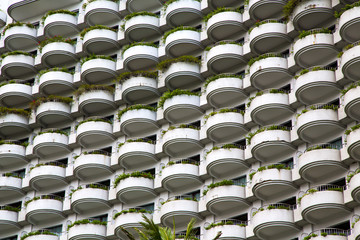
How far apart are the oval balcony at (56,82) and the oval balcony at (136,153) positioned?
902cm

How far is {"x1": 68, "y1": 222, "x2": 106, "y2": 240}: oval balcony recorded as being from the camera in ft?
173

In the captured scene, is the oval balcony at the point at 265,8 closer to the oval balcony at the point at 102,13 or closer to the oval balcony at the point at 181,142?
the oval balcony at the point at 181,142

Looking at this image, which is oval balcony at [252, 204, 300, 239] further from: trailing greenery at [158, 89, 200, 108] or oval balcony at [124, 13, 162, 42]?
oval balcony at [124, 13, 162, 42]

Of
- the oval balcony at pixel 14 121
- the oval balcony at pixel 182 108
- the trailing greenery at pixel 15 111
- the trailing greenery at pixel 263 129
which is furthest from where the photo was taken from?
the trailing greenery at pixel 15 111

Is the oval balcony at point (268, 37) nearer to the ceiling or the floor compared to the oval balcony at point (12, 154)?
nearer to the ceiling

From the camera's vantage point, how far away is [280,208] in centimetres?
4684

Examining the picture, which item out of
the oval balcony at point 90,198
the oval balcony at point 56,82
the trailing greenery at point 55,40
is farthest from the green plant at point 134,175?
the trailing greenery at point 55,40

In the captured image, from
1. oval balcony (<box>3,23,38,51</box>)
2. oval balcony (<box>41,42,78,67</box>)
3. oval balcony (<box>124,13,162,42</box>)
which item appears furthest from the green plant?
oval balcony (<box>3,23,38,51</box>)

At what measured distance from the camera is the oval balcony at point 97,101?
5884 cm

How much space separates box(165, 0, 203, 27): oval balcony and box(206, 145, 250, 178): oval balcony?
12.5 m

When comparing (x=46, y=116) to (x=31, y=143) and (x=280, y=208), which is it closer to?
(x=31, y=143)

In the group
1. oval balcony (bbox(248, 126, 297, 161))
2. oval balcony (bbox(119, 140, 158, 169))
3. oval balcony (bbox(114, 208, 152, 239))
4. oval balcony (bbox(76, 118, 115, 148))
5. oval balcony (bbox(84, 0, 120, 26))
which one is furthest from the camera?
oval balcony (bbox(84, 0, 120, 26))

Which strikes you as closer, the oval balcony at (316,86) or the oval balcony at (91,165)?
the oval balcony at (316,86)

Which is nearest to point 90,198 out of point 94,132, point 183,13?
point 94,132
